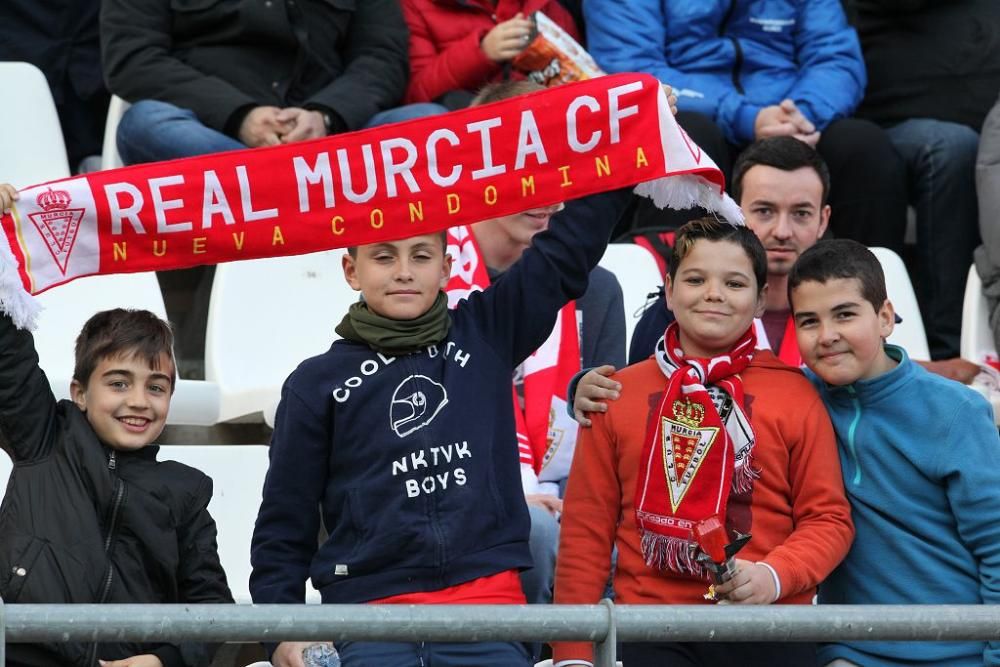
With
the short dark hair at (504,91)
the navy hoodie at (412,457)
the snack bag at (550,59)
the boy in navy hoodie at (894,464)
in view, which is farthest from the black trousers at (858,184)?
the navy hoodie at (412,457)

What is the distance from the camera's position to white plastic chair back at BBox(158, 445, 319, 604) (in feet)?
12.3

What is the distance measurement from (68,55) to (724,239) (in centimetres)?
295

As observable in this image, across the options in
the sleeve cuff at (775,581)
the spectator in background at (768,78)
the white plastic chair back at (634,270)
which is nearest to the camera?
the sleeve cuff at (775,581)

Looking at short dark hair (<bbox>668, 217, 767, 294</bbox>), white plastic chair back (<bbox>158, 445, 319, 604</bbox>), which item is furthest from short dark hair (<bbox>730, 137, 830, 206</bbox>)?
white plastic chair back (<bbox>158, 445, 319, 604</bbox>)

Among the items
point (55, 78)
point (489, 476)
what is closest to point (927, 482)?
point (489, 476)

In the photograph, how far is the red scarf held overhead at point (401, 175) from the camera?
314cm

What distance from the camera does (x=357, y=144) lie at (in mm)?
3160

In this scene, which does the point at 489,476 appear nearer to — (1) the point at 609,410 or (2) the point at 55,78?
(1) the point at 609,410

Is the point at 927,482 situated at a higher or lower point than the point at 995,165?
lower

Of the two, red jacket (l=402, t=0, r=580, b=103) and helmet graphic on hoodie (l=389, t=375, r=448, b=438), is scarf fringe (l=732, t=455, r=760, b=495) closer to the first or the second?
helmet graphic on hoodie (l=389, t=375, r=448, b=438)

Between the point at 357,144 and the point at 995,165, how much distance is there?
2628 millimetres

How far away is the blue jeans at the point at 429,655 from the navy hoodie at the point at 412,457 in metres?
0.10

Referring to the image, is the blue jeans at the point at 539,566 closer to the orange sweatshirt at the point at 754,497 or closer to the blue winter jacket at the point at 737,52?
the orange sweatshirt at the point at 754,497

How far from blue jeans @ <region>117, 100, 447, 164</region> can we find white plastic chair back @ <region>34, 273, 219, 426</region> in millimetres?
420
